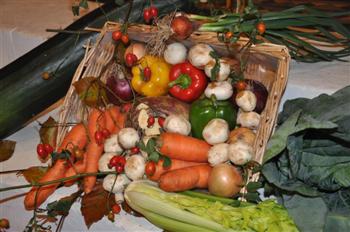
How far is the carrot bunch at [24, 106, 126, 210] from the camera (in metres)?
1.29

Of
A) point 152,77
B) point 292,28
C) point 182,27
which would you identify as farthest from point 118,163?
point 292,28

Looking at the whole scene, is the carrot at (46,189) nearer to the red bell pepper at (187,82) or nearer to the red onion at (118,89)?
the red onion at (118,89)

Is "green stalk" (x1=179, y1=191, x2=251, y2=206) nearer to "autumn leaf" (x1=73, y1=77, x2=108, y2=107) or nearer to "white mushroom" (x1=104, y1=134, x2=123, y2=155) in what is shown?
"white mushroom" (x1=104, y1=134, x2=123, y2=155)

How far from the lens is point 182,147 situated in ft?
3.97

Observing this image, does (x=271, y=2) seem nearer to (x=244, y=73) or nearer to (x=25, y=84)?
(x=244, y=73)

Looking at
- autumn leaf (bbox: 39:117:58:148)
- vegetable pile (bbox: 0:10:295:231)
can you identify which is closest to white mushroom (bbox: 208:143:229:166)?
vegetable pile (bbox: 0:10:295:231)

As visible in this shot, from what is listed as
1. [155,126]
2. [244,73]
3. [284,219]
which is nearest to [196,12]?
[244,73]

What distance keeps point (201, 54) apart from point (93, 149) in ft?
1.22

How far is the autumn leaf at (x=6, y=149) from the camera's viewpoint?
147 cm

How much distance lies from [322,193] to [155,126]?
44cm

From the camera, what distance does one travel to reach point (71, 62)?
4.90 ft

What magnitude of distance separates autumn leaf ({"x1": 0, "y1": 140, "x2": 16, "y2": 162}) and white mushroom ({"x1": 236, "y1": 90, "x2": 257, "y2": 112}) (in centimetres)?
70

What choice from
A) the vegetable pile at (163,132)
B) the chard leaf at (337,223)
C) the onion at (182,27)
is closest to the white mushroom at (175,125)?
the vegetable pile at (163,132)

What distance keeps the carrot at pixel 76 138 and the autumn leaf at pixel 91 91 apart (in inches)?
2.8
